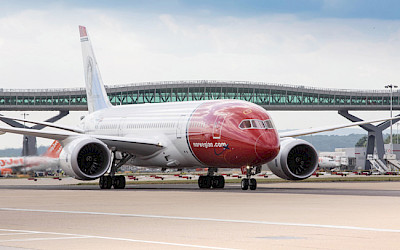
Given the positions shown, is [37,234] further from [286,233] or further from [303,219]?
[303,219]

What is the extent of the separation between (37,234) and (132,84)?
11755cm

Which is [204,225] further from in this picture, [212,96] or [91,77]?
[212,96]

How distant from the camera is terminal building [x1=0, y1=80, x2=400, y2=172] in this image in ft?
432

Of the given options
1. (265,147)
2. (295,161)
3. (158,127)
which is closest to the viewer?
→ (265,147)

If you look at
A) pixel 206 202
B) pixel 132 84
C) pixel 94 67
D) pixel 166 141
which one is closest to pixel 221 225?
pixel 206 202

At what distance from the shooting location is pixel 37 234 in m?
14.7

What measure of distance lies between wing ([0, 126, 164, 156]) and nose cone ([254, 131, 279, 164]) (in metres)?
7.53

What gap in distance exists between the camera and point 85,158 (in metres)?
37.6

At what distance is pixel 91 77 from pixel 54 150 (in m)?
7.34

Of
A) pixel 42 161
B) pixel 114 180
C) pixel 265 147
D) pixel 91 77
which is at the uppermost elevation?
pixel 91 77

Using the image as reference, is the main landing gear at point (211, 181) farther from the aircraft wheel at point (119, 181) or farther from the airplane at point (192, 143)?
the aircraft wheel at point (119, 181)

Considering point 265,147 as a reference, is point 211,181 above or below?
below

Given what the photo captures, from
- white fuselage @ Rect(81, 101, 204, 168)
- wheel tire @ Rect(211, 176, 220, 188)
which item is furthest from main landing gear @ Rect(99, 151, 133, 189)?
wheel tire @ Rect(211, 176, 220, 188)

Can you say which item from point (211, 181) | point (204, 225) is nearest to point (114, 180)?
point (211, 181)
